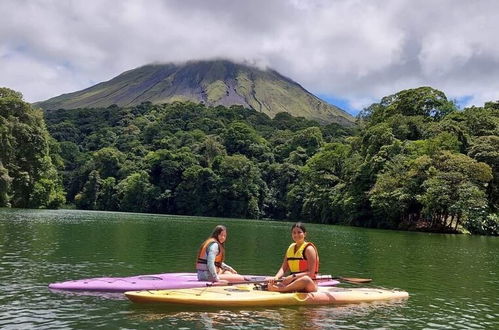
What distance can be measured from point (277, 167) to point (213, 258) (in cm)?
9437

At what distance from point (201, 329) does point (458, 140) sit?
6171 cm

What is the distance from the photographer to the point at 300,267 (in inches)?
531

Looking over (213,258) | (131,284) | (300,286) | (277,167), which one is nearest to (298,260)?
(300,286)

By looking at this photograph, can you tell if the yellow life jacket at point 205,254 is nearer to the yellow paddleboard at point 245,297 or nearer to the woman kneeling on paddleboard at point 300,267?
the yellow paddleboard at point 245,297

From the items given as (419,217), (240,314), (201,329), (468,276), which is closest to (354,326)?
(240,314)

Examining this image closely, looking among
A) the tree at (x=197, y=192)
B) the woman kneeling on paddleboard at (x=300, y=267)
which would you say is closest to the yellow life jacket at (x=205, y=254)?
the woman kneeling on paddleboard at (x=300, y=267)

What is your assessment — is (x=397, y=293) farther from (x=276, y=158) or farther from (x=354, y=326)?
(x=276, y=158)

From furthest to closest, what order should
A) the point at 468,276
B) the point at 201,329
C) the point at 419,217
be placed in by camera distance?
the point at 419,217 < the point at 468,276 < the point at 201,329

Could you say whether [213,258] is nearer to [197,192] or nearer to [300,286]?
[300,286]

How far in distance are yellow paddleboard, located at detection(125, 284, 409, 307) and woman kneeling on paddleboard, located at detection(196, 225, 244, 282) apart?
692 mm

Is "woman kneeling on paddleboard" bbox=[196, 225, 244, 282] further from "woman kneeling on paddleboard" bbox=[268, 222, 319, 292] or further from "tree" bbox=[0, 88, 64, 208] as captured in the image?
"tree" bbox=[0, 88, 64, 208]

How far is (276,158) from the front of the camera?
11781 centimetres

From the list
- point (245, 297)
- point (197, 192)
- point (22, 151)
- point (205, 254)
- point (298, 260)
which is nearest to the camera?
point (245, 297)

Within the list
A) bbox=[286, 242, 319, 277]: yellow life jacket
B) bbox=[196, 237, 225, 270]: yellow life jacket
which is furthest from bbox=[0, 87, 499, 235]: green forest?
bbox=[196, 237, 225, 270]: yellow life jacket
